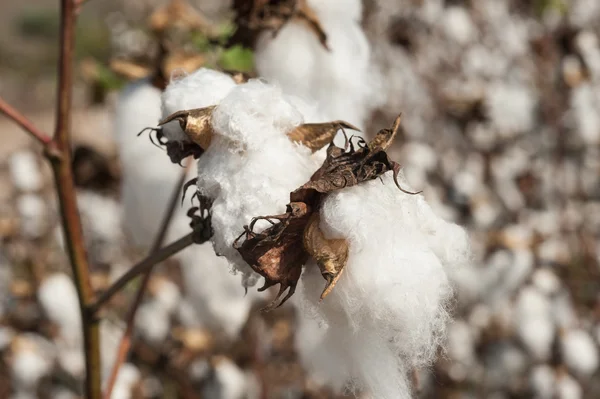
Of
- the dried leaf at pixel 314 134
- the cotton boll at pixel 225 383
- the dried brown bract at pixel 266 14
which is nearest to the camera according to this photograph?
the dried leaf at pixel 314 134

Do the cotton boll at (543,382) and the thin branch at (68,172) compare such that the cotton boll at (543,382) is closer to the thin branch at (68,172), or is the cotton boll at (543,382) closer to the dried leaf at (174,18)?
the dried leaf at (174,18)

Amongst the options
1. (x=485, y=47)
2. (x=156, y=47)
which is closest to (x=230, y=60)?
(x=156, y=47)

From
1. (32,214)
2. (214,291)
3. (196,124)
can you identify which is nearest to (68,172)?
(196,124)

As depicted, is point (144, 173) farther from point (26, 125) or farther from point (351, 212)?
point (351, 212)

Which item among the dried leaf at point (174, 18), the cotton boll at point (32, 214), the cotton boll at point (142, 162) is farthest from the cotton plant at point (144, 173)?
the cotton boll at point (32, 214)

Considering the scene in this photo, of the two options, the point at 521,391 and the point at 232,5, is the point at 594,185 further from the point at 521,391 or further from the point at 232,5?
the point at 232,5

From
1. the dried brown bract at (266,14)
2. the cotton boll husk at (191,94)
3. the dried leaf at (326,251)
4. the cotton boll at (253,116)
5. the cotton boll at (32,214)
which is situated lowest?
the dried leaf at (326,251)

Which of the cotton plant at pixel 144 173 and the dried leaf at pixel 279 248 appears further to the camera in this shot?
the cotton plant at pixel 144 173

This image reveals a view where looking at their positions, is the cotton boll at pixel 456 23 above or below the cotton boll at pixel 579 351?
above
